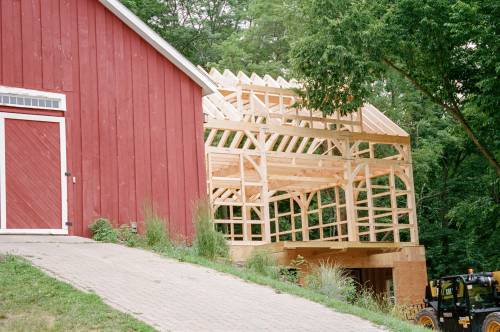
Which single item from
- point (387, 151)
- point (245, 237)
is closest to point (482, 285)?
point (245, 237)

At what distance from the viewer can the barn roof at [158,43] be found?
17.0m

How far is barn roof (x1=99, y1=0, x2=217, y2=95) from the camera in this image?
668 inches

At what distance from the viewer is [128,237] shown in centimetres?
1596

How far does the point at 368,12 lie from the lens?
2222 centimetres

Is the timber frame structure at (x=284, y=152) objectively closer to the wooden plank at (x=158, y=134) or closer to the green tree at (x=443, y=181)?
the wooden plank at (x=158, y=134)

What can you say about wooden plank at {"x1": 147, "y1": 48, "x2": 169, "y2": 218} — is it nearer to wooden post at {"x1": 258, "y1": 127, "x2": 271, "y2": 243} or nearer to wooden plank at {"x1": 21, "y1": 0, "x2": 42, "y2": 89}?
wooden plank at {"x1": 21, "y1": 0, "x2": 42, "y2": 89}

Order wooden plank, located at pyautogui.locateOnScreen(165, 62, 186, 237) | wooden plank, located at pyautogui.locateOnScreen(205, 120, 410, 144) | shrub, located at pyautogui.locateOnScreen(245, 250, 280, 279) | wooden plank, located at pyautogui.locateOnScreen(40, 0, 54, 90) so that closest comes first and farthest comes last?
shrub, located at pyautogui.locateOnScreen(245, 250, 280, 279)
wooden plank, located at pyautogui.locateOnScreen(40, 0, 54, 90)
wooden plank, located at pyautogui.locateOnScreen(165, 62, 186, 237)
wooden plank, located at pyautogui.locateOnScreen(205, 120, 410, 144)

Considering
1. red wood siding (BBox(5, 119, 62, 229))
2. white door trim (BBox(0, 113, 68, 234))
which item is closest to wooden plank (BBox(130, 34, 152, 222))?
white door trim (BBox(0, 113, 68, 234))

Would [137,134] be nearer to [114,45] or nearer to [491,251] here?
[114,45]

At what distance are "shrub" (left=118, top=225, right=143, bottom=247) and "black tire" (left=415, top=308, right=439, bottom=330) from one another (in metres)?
6.32

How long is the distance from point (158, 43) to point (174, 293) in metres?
7.67

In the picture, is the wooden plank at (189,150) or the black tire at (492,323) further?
the wooden plank at (189,150)

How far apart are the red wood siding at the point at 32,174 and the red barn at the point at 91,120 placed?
0.06 feet

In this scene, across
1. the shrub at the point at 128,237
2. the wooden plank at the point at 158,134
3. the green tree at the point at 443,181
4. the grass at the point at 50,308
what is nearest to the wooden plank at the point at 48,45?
the wooden plank at the point at 158,134
